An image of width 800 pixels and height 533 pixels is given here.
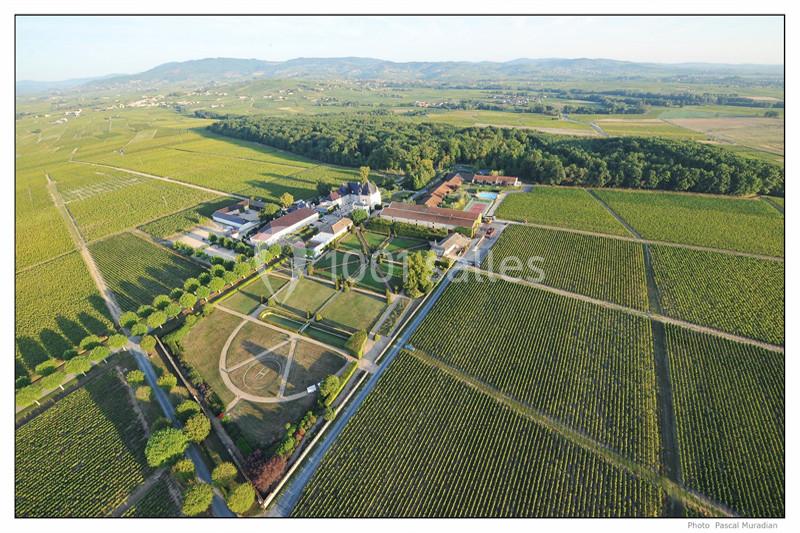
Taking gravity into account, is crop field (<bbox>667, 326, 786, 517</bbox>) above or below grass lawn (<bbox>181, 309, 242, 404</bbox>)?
below

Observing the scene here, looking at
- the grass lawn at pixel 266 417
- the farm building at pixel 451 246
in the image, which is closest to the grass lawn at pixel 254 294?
the grass lawn at pixel 266 417

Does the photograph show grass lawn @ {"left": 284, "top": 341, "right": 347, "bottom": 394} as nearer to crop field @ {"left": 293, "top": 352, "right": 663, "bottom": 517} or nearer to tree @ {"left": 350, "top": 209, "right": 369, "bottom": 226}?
Answer: crop field @ {"left": 293, "top": 352, "right": 663, "bottom": 517}

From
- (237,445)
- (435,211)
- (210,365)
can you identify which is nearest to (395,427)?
(237,445)

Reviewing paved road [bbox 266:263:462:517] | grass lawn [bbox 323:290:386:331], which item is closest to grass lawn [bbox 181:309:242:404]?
paved road [bbox 266:263:462:517]

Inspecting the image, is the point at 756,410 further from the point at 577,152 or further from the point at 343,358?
the point at 577,152

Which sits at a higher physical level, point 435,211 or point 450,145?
point 450,145

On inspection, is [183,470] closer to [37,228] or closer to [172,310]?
[172,310]

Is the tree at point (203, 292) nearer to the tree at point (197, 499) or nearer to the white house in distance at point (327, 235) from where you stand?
the white house in distance at point (327, 235)
